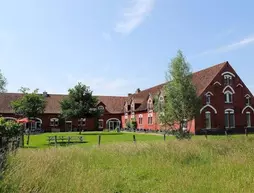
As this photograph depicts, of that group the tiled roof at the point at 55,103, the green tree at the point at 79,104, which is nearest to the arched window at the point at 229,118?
the green tree at the point at 79,104

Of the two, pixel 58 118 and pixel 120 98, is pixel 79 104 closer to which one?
pixel 58 118

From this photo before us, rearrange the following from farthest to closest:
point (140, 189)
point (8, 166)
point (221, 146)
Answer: point (221, 146)
point (140, 189)
point (8, 166)

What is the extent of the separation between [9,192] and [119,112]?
206 ft

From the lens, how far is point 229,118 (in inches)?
1779

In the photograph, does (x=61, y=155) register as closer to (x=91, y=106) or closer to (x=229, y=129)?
(x=229, y=129)

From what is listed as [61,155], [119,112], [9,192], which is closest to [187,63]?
[61,155]

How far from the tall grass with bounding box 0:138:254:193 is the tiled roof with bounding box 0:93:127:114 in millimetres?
52318

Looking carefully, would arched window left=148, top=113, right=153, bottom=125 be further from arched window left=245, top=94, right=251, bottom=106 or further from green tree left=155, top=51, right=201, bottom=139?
green tree left=155, top=51, right=201, bottom=139

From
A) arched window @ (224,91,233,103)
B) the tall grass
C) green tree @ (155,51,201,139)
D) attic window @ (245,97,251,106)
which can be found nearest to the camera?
the tall grass

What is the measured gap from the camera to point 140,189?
8828 mm

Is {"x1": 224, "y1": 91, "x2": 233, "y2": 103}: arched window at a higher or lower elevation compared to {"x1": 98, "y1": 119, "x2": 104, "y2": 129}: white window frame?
higher

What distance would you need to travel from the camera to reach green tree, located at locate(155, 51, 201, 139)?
97.9ft

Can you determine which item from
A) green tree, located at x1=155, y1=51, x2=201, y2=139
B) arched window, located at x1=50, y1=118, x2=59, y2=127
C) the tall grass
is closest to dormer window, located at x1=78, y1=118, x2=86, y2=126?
arched window, located at x1=50, y1=118, x2=59, y2=127

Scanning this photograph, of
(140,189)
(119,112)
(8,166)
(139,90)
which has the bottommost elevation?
(140,189)
